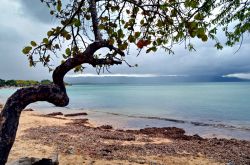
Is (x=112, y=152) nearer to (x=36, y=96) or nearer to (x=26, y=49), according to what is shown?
(x=36, y=96)

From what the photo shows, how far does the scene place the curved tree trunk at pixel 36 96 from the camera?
551 centimetres

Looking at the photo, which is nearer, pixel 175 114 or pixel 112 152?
pixel 112 152

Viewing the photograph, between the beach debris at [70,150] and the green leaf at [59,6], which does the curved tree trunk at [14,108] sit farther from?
the beach debris at [70,150]

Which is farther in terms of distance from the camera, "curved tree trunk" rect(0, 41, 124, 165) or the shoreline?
the shoreline

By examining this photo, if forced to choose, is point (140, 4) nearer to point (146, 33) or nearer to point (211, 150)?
point (146, 33)

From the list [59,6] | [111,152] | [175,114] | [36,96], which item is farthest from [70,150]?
[175,114]

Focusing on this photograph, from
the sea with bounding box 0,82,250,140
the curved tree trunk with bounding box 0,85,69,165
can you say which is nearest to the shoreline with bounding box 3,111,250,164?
the curved tree trunk with bounding box 0,85,69,165

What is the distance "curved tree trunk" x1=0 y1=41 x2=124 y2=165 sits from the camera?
5512 mm

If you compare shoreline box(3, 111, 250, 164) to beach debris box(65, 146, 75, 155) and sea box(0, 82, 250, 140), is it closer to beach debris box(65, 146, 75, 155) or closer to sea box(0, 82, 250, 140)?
beach debris box(65, 146, 75, 155)

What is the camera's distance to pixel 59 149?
39.1ft

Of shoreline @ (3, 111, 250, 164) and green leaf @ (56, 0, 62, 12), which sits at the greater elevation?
green leaf @ (56, 0, 62, 12)

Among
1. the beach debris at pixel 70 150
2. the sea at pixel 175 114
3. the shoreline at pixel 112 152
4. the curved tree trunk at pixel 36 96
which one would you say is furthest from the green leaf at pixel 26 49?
the sea at pixel 175 114

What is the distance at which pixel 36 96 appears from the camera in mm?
5676

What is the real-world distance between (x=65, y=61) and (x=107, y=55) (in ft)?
2.76
